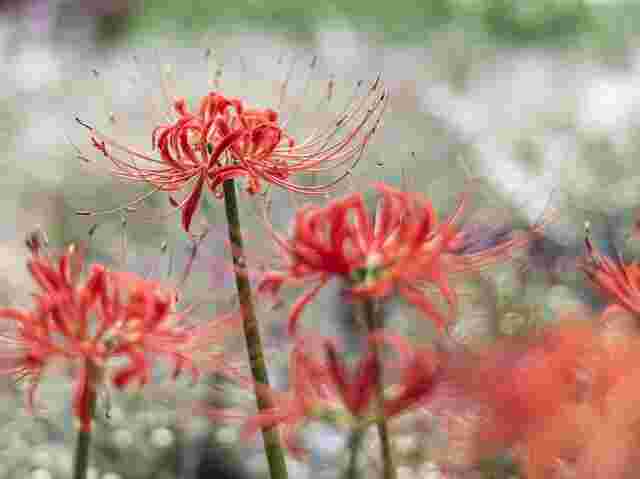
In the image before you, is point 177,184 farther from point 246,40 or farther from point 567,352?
point 246,40

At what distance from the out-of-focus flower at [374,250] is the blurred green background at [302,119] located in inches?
4.8

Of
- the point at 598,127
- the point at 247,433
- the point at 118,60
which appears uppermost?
the point at 118,60

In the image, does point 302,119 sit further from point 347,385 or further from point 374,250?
point 347,385

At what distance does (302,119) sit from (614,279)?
2.26m

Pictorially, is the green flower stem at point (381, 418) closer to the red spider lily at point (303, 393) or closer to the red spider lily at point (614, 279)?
the red spider lily at point (303, 393)

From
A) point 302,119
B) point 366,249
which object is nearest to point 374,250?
point 366,249

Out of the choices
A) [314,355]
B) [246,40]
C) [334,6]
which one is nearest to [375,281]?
[314,355]

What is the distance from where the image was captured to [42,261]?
0.79 m

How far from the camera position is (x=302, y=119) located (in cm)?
300

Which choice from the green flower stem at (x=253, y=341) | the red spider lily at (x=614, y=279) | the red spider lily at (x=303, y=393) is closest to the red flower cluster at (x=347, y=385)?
the red spider lily at (x=303, y=393)

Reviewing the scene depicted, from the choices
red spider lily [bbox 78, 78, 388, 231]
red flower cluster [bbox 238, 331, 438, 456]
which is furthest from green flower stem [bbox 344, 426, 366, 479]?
red spider lily [bbox 78, 78, 388, 231]

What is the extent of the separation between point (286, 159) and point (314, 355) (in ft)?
1.10

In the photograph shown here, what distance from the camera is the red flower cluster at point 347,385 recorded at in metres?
0.63

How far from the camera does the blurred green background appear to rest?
6.71 ft
